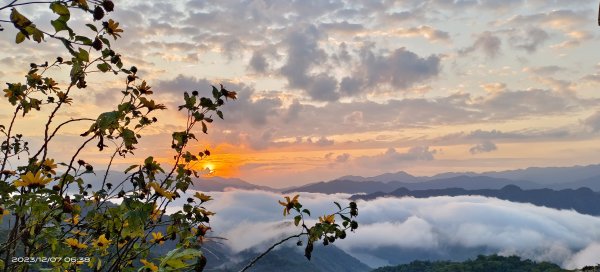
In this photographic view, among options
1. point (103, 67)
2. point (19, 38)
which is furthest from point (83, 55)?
point (103, 67)

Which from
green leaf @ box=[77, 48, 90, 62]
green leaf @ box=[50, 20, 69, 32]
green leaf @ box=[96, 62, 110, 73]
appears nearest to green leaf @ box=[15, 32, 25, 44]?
green leaf @ box=[50, 20, 69, 32]

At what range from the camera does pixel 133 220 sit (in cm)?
427

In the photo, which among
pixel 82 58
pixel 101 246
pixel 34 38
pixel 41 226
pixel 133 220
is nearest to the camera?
pixel 34 38

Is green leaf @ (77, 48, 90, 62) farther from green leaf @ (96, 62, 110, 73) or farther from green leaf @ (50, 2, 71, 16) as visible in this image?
green leaf @ (96, 62, 110, 73)

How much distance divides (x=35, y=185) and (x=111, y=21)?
2.10 meters

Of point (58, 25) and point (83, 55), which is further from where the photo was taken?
point (83, 55)

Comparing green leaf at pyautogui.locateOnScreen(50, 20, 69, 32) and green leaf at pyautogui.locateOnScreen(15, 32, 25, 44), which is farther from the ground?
green leaf at pyautogui.locateOnScreen(50, 20, 69, 32)

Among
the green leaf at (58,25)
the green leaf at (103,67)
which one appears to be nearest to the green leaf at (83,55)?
the green leaf at (58,25)

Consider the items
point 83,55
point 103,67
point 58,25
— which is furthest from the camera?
point 103,67

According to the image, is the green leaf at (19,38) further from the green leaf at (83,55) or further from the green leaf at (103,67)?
the green leaf at (103,67)

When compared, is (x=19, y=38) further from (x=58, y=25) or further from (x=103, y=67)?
(x=103, y=67)

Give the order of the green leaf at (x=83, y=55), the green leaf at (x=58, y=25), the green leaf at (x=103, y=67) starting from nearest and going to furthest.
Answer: the green leaf at (x=58, y=25), the green leaf at (x=83, y=55), the green leaf at (x=103, y=67)

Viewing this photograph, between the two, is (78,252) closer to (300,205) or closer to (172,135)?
(172,135)

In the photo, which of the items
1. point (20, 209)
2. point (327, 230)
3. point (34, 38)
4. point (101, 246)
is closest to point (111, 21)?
point (34, 38)
